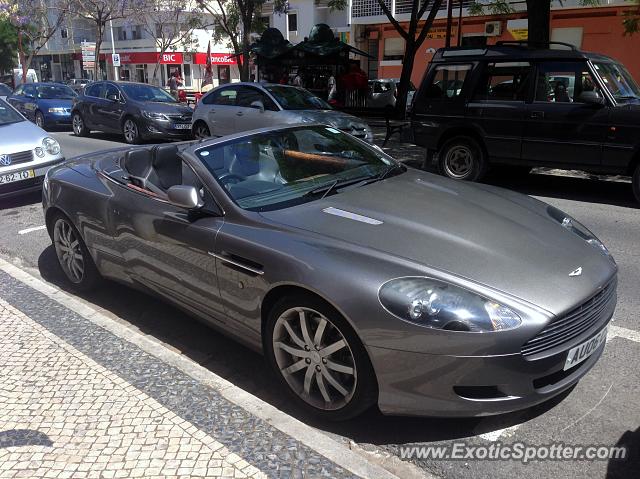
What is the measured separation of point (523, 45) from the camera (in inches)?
344

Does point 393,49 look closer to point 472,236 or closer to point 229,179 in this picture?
point 229,179

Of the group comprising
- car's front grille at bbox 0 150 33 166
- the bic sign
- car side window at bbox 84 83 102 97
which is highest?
the bic sign

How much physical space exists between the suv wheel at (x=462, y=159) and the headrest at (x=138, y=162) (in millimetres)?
5742

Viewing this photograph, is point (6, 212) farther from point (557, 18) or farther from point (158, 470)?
point (557, 18)

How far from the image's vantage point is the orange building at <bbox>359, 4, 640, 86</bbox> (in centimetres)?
2542

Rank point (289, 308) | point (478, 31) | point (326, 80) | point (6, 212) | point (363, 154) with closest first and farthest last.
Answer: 1. point (289, 308)
2. point (363, 154)
3. point (6, 212)
4. point (326, 80)
5. point (478, 31)

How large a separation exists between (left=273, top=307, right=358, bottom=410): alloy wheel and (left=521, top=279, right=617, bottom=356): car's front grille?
32.6 inches

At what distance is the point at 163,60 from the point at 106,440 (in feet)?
177

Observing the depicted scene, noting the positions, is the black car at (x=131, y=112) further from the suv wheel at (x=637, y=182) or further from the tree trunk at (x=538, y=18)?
the suv wheel at (x=637, y=182)

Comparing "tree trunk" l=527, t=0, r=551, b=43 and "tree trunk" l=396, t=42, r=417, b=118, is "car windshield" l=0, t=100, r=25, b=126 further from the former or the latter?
"tree trunk" l=396, t=42, r=417, b=118

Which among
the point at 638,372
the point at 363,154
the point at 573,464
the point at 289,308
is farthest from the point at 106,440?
the point at 638,372

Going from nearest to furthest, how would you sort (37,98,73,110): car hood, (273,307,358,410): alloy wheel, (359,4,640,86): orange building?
(273,307,358,410): alloy wheel → (37,98,73,110): car hood → (359,4,640,86): orange building

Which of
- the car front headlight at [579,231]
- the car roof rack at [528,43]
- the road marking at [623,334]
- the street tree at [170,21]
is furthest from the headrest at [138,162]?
the street tree at [170,21]

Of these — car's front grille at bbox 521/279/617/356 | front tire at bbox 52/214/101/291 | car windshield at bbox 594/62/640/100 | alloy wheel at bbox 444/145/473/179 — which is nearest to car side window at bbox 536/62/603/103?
car windshield at bbox 594/62/640/100
